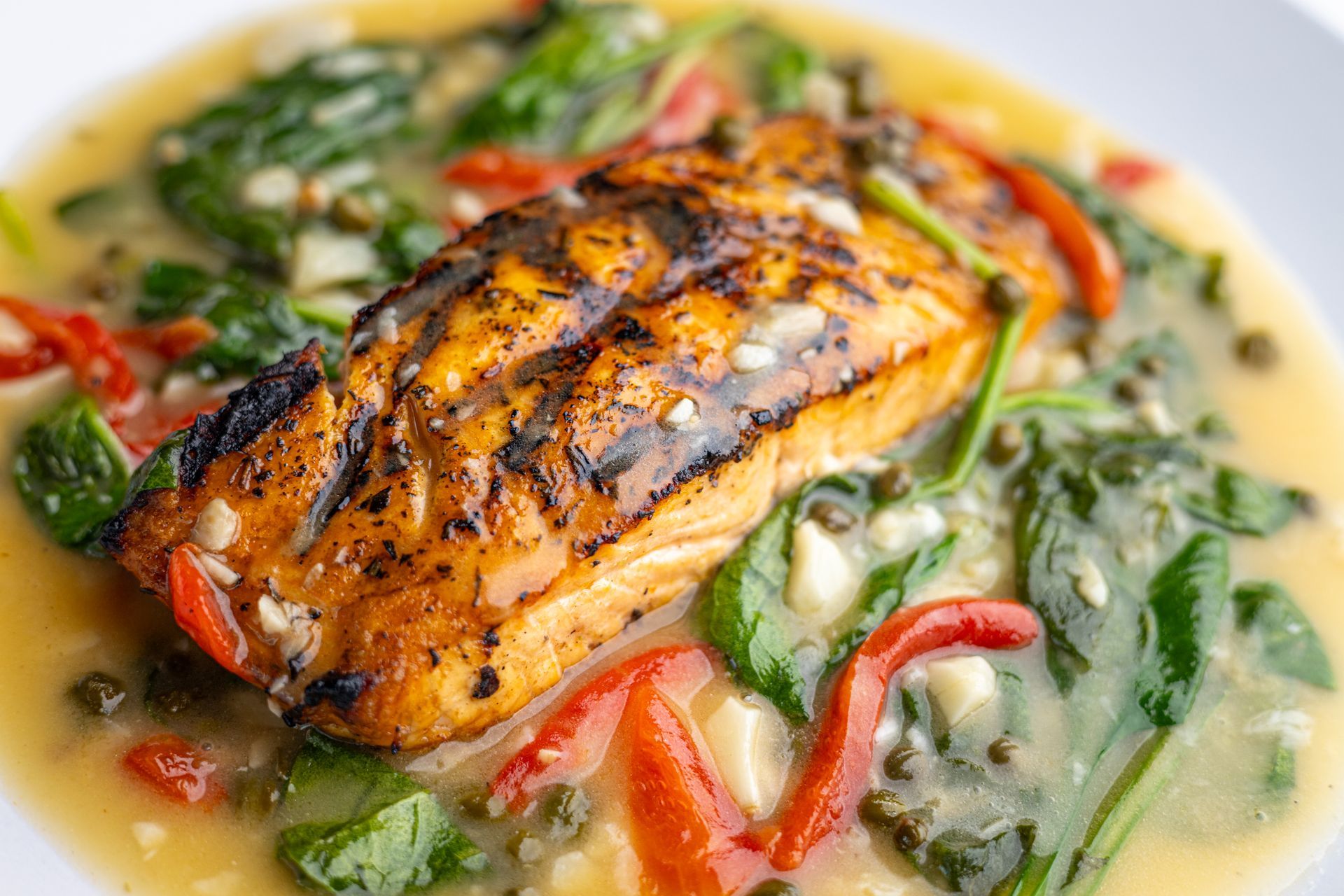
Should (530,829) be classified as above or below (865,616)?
below

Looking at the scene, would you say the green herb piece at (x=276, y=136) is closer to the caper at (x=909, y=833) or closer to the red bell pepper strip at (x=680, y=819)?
the red bell pepper strip at (x=680, y=819)

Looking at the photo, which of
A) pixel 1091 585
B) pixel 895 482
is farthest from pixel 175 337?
pixel 1091 585

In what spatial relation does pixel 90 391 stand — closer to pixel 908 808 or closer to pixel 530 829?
pixel 530 829

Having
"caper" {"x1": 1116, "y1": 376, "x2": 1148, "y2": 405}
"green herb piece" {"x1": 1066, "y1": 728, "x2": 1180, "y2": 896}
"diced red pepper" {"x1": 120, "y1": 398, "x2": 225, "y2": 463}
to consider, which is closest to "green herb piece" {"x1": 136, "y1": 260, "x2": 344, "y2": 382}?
"diced red pepper" {"x1": 120, "y1": 398, "x2": 225, "y2": 463}

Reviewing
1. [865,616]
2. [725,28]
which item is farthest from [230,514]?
[725,28]

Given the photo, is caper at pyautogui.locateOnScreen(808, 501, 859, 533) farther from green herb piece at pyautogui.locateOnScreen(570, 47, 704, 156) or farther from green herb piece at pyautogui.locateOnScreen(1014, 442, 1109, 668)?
green herb piece at pyautogui.locateOnScreen(570, 47, 704, 156)

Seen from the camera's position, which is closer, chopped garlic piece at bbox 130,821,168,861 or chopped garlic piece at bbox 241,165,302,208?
chopped garlic piece at bbox 130,821,168,861

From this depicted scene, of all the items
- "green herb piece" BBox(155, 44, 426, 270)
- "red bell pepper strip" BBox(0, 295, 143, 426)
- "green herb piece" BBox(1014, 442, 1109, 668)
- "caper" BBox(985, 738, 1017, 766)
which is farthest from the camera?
"green herb piece" BBox(155, 44, 426, 270)

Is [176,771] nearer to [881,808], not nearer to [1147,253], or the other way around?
[881,808]

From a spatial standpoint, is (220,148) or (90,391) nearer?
(90,391)
